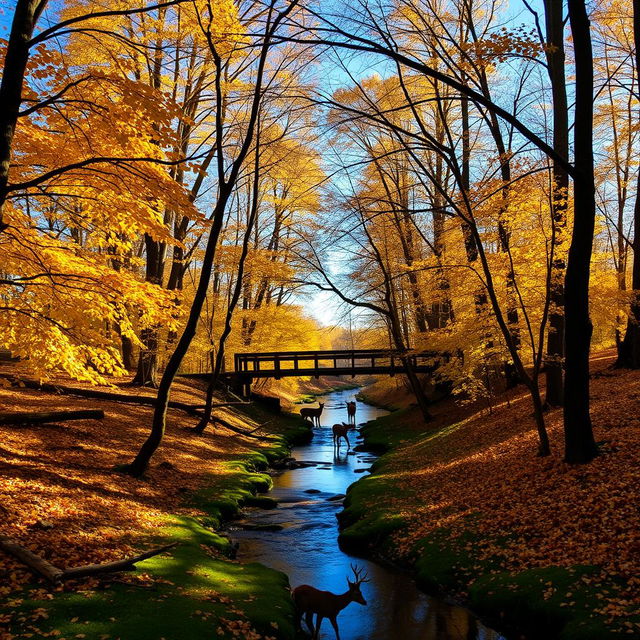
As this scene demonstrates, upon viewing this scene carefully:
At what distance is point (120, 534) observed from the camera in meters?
7.27

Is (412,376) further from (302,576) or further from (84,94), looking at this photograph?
(84,94)

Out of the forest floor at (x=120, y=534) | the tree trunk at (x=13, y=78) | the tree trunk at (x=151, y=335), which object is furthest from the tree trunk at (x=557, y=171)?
the tree trunk at (x=151, y=335)

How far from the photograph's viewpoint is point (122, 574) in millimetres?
5934

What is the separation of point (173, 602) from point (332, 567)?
3.73 metres

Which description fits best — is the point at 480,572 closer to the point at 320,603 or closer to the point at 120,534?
the point at 320,603

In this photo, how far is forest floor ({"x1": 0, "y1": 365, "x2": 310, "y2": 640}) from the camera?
4867mm

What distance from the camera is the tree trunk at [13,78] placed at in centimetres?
595

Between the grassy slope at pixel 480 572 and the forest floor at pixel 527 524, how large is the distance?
0.05 feet

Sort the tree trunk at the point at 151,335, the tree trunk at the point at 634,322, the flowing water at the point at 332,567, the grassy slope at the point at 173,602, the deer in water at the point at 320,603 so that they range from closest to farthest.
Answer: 1. the grassy slope at the point at 173,602
2. the deer in water at the point at 320,603
3. the flowing water at the point at 332,567
4. the tree trunk at the point at 634,322
5. the tree trunk at the point at 151,335

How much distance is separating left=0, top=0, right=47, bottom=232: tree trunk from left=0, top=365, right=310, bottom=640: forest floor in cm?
407

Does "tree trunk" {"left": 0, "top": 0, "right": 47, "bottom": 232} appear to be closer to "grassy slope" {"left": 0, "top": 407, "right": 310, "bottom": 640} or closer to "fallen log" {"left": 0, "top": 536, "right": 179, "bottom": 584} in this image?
"fallen log" {"left": 0, "top": 536, "right": 179, "bottom": 584}

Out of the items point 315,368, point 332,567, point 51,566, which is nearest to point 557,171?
point 332,567

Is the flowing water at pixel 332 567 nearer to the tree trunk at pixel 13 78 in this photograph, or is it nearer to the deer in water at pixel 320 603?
the deer in water at pixel 320 603

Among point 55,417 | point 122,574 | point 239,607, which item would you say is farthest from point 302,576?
point 55,417
